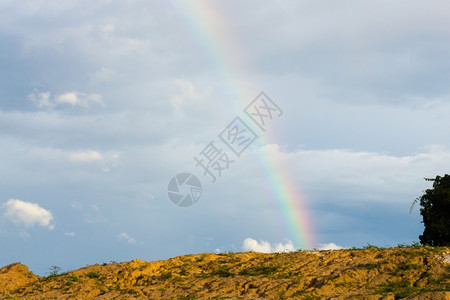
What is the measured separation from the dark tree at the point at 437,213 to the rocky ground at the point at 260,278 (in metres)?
8.68

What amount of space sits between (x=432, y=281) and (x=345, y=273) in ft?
11.9

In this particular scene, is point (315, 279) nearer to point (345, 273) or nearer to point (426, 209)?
point (345, 273)

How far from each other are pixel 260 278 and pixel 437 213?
15.7 m

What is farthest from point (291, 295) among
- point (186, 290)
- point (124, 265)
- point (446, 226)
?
point (446, 226)

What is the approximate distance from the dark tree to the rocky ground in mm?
8682

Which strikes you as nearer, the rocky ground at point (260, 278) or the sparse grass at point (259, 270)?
the rocky ground at point (260, 278)

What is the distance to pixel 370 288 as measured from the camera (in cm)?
2225

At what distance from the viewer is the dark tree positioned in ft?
109

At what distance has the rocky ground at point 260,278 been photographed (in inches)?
875

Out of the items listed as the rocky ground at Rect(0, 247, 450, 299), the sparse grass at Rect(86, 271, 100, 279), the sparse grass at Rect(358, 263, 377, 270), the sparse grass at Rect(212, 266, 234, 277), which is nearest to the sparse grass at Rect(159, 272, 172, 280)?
the rocky ground at Rect(0, 247, 450, 299)

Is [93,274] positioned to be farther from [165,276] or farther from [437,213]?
[437,213]

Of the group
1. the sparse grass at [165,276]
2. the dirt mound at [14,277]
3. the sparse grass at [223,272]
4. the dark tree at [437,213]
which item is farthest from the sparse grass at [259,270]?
the dark tree at [437,213]

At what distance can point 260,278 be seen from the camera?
24172 mm

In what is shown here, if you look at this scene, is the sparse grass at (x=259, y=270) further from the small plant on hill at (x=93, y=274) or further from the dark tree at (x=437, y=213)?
the dark tree at (x=437, y=213)
